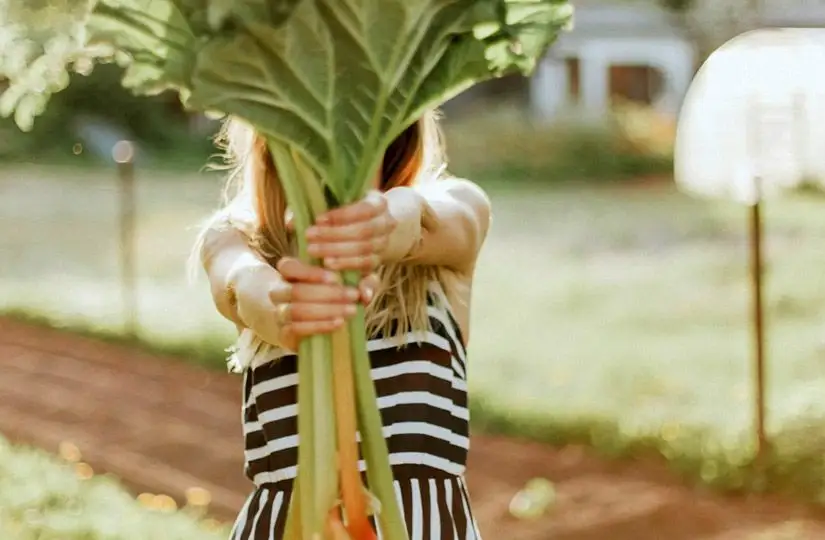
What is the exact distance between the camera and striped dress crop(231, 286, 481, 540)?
98cm

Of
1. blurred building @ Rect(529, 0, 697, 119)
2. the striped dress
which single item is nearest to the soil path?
the striped dress

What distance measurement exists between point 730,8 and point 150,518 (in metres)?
6.36

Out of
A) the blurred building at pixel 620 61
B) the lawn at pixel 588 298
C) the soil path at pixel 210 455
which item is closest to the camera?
the soil path at pixel 210 455

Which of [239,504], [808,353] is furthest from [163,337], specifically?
[808,353]

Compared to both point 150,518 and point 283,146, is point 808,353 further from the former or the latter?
point 283,146

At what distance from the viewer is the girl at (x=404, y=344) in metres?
0.96

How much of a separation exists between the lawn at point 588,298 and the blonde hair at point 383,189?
1.90 metres

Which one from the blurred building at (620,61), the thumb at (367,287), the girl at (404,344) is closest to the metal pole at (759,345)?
the girl at (404,344)

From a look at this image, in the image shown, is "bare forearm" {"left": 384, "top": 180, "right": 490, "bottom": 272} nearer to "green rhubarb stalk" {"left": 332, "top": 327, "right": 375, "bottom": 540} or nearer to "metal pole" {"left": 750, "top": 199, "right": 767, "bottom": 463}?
"green rhubarb stalk" {"left": 332, "top": 327, "right": 375, "bottom": 540}

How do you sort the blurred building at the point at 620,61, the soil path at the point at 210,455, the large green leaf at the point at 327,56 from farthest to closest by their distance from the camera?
the blurred building at the point at 620,61, the soil path at the point at 210,455, the large green leaf at the point at 327,56

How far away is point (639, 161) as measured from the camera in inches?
303

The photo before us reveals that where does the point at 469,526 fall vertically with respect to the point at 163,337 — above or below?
below

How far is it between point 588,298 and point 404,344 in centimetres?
392

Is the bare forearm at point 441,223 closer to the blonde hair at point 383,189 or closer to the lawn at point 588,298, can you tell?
the blonde hair at point 383,189
